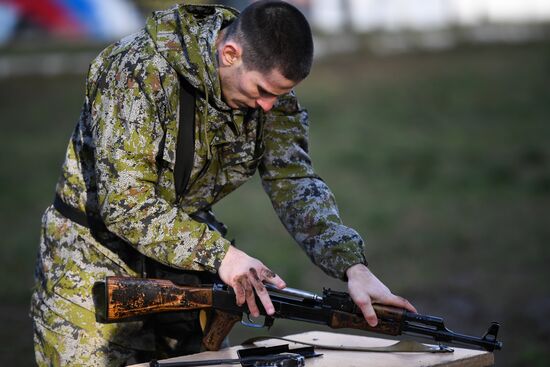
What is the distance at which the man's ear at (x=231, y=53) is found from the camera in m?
4.00

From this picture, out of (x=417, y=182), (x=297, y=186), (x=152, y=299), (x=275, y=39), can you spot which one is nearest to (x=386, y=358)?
(x=297, y=186)

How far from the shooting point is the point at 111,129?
3906 millimetres

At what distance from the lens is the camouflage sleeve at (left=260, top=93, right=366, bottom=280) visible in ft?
14.4

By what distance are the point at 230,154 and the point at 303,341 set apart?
3.12 ft

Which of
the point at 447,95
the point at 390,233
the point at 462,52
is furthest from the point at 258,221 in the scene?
the point at 462,52

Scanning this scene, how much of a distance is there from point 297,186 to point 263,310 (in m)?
0.75

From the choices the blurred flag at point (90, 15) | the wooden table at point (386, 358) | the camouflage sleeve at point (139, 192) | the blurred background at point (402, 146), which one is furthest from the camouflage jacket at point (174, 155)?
the blurred flag at point (90, 15)

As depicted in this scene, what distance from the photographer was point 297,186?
4570 mm

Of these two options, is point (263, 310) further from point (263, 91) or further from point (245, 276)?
point (263, 91)

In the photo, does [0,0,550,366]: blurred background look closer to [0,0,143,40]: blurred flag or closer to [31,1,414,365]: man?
[0,0,143,40]: blurred flag

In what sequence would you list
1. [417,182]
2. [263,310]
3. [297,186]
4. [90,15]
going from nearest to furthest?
[263,310]
[297,186]
[417,182]
[90,15]

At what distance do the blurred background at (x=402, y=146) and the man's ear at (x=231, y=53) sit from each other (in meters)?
3.81

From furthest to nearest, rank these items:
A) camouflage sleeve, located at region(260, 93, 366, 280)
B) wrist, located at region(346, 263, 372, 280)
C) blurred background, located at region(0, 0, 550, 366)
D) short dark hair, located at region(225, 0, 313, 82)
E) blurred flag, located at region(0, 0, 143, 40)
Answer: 1. blurred flag, located at region(0, 0, 143, 40)
2. blurred background, located at region(0, 0, 550, 366)
3. camouflage sleeve, located at region(260, 93, 366, 280)
4. wrist, located at region(346, 263, 372, 280)
5. short dark hair, located at region(225, 0, 313, 82)

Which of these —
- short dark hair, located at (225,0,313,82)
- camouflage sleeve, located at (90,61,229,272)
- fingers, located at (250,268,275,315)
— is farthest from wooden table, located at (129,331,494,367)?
short dark hair, located at (225,0,313,82)
